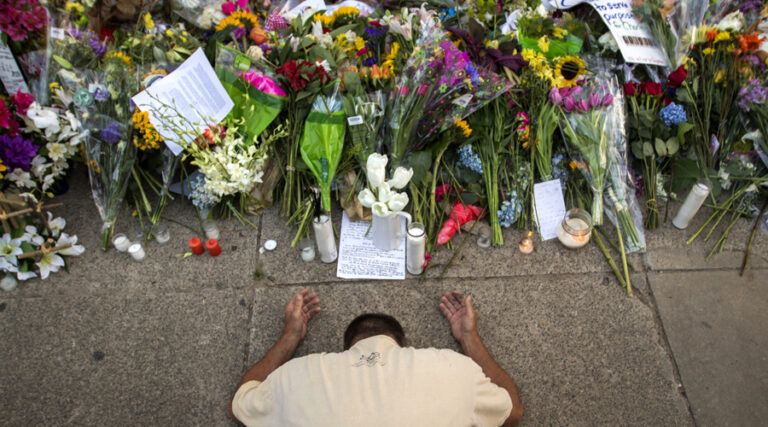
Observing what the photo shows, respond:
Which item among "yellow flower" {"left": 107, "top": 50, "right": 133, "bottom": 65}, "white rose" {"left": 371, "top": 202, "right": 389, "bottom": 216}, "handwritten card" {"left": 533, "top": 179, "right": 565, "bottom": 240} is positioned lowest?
"handwritten card" {"left": 533, "top": 179, "right": 565, "bottom": 240}

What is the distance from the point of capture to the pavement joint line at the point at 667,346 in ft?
6.63

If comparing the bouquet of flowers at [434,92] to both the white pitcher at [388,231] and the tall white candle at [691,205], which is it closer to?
the white pitcher at [388,231]

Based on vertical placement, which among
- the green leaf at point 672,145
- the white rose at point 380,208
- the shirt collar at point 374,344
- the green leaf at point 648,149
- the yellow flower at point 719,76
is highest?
the yellow flower at point 719,76

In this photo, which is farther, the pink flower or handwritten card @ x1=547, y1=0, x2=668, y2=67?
handwritten card @ x1=547, y1=0, x2=668, y2=67

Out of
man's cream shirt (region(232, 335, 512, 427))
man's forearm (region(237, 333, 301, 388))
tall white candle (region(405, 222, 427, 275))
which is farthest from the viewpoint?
tall white candle (region(405, 222, 427, 275))

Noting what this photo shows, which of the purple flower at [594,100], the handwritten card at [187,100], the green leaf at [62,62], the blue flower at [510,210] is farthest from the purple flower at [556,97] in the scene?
the green leaf at [62,62]

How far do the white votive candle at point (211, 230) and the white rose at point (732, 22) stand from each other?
290cm

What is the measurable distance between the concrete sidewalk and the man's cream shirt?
0.42 meters

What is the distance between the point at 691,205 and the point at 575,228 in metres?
0.58

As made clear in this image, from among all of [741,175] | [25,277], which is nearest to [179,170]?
[25,277]

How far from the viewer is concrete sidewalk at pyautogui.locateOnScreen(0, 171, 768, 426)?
6.63 ft

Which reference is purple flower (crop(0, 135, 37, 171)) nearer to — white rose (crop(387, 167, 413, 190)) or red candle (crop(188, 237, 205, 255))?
red candle (crop(188, 237, 205, 255))

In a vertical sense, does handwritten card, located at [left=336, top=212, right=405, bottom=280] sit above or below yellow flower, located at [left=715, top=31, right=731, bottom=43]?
below

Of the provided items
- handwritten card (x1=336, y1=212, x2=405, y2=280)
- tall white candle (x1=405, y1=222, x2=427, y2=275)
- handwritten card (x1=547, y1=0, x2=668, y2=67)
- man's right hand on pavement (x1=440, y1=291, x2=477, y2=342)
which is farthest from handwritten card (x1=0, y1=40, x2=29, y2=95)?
handwritten card (x1=547, y1=0, x2=668, y2=67)
